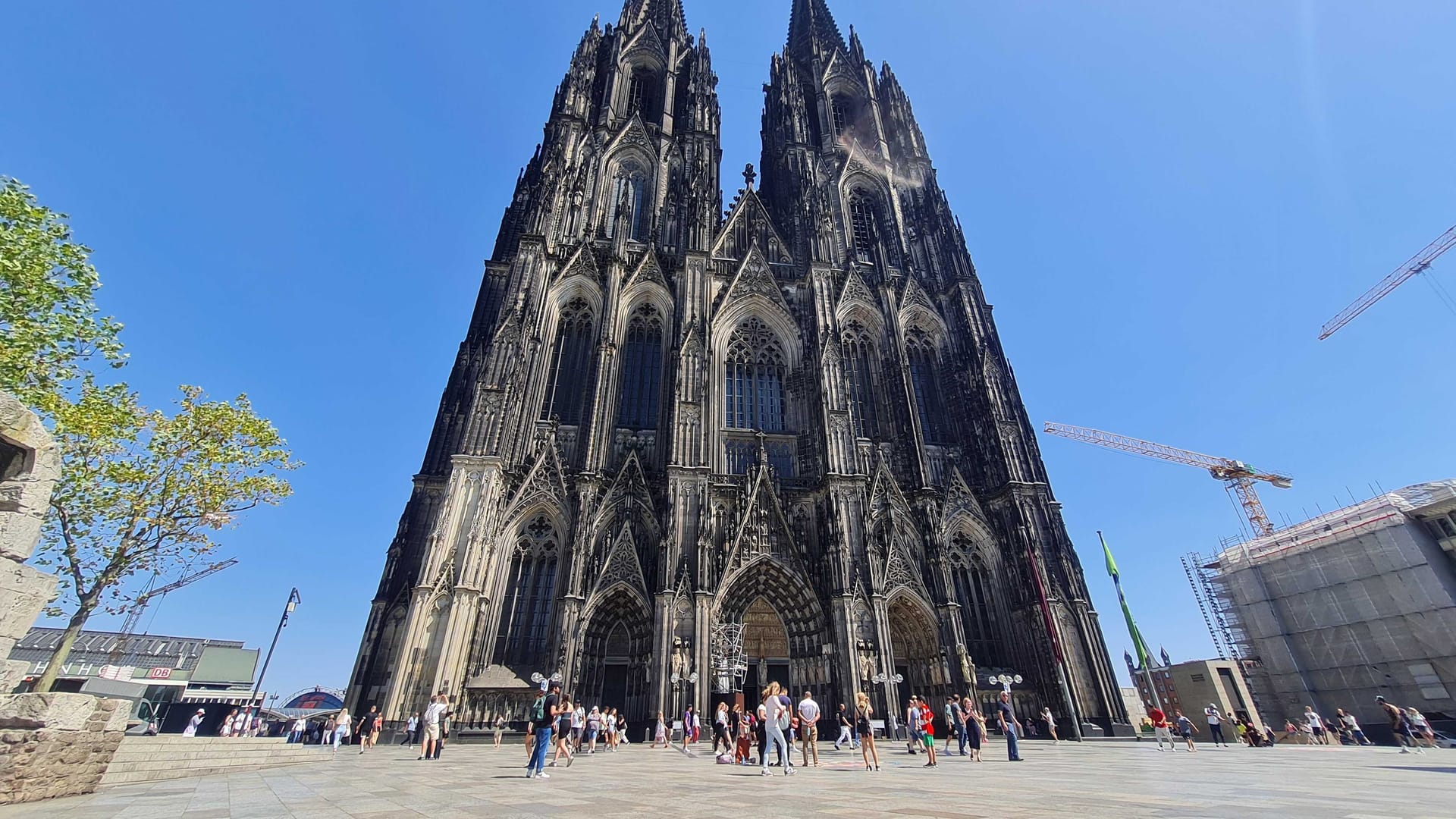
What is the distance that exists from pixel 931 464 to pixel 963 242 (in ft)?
42.7

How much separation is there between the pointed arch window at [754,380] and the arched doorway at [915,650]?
8285 millimetres

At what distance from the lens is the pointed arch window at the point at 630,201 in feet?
95.6

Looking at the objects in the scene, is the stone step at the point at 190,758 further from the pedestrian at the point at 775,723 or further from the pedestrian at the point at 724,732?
the pedestrian at the point at 775,723

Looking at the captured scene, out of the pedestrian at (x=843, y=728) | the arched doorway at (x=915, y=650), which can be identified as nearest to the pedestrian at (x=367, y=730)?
the pedestrian at (x=843, y=728)

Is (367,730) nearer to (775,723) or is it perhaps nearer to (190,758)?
(190,758)

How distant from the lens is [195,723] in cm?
2197

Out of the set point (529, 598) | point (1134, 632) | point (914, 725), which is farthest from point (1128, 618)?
point (529, 598)

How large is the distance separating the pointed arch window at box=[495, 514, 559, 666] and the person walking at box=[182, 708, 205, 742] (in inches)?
458

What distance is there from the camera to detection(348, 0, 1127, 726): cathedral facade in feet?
60.8

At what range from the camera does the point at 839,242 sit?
30.3m

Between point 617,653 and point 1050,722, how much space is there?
13.7m

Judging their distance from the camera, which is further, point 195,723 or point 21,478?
point 195,723

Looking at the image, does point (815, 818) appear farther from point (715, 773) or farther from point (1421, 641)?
point (1421, 641)

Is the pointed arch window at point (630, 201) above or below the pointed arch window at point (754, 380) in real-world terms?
above
